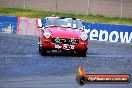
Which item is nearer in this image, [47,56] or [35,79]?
[35,79]

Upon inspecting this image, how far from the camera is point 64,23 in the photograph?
61.1 feet

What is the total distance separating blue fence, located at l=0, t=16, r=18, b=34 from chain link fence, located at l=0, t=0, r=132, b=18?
1178 cm

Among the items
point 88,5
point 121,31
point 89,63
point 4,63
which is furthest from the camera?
point 88,5

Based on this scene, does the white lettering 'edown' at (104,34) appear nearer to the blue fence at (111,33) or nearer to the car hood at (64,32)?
the blue fence at (111,33)

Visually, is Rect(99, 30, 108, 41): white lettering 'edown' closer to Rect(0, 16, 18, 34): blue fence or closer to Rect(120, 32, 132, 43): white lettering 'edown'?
Rect(120, 32, 132, 43): white lettering 'edown'

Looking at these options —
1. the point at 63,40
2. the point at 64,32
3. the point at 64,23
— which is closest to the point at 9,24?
the point at 64,23

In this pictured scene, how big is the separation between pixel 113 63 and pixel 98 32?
1174cm

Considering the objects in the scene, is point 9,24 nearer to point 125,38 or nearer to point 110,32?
point 110,32

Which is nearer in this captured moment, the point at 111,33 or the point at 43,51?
the point at 43,51

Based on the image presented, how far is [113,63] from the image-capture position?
16.3 m

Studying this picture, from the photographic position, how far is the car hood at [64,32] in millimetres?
16969

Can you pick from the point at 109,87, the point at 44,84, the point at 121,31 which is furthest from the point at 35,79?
the point at 121,31

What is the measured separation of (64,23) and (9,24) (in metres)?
12.0

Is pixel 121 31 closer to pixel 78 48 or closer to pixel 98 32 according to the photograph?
pixel 98 32
